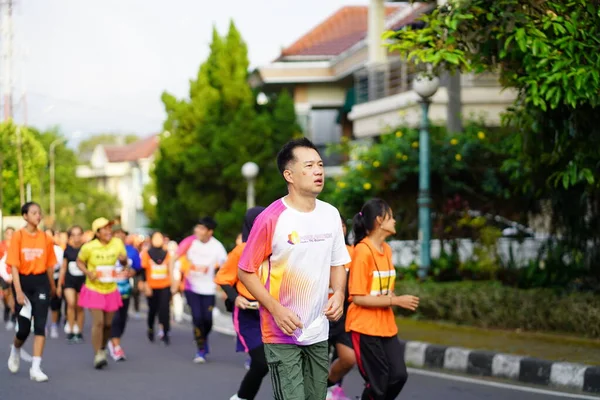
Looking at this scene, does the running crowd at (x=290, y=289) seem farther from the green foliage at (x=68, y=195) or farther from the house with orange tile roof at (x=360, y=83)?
the green foliage at (x=68, y=195)

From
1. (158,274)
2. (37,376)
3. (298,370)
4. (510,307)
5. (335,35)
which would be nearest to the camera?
(298,370)

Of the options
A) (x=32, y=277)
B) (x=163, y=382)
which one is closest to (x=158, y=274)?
(x=32, y=277)

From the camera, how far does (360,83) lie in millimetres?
29250

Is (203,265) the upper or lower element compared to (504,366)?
upper

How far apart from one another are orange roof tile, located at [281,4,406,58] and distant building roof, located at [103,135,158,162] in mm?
41314

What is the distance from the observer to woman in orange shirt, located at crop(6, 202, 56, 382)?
1088 centimetres

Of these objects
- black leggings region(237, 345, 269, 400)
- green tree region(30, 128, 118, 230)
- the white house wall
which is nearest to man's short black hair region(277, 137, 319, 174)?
black leggings region(237, 345, 269, 400)

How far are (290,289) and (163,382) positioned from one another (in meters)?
5.47

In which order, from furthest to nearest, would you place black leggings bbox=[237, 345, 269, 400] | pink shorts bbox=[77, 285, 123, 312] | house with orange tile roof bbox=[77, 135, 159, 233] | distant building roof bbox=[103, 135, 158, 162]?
distant building roof bbox=[103, 135, 158, 162], house with orange tile roof bbox=[77, 135, 159, 233], pink shorts bbox=[77, 285, 123, 312], black leggings bbox=[237, 345, 269, 400]

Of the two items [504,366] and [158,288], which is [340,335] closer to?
[504,366]

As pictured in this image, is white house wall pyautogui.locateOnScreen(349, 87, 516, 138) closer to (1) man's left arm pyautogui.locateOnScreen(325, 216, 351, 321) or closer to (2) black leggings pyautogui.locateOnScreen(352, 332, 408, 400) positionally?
(2) black leggings pyautogui.locateOnScreen(352, 332, 408, 400)

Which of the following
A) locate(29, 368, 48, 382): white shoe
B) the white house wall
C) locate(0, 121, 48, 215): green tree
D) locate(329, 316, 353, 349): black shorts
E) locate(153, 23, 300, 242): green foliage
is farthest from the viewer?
locate(153, 23, 300, 242): green foliage

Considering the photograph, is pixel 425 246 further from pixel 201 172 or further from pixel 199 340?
pixel 201 172

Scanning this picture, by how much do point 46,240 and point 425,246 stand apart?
6.83m
